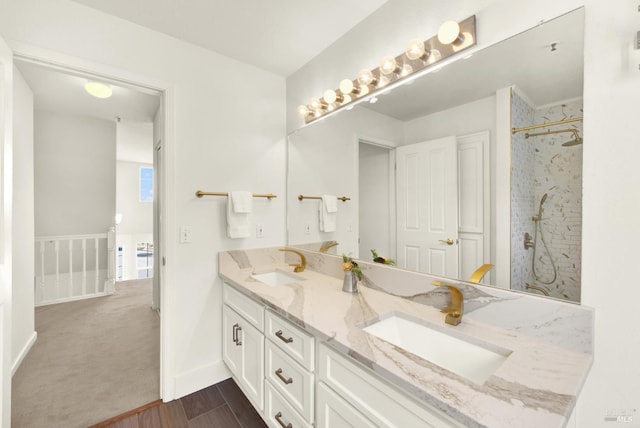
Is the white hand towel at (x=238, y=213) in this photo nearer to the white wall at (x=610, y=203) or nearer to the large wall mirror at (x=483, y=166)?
the large wall mirror at (x=483, y=166)

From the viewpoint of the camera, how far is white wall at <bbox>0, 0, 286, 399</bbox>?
1.69 meters

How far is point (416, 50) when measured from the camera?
1.31 meters

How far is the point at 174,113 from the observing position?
188cm

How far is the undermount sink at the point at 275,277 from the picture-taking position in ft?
6.70

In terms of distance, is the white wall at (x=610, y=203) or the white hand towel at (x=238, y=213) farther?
the white hand towel at (x=238, y=213)

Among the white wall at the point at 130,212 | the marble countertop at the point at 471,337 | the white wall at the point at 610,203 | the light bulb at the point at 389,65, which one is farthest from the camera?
the white wall at the point at 130,212

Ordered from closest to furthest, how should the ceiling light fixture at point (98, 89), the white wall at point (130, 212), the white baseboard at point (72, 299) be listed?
the ceiling light fixture at point (98, 89) → the white baseboard at point (72, 299) → the white wall at point (130, 212)

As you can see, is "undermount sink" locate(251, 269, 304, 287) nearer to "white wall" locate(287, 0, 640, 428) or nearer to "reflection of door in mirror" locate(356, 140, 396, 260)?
"reflection of door in mirror" locate(356, 140, 396, 260)

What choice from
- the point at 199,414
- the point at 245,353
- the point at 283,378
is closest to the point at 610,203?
the point at 283,378

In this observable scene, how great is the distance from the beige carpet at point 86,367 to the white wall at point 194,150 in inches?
16.3

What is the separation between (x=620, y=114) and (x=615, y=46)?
0.21m

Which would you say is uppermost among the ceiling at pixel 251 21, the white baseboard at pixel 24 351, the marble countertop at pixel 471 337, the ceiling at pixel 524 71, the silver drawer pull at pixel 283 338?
the ceiling at pixel 251 21

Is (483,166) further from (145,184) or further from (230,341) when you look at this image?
(145,184)

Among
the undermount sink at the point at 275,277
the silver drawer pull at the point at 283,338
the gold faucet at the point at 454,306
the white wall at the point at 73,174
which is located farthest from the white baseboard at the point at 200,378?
the white wall at the point at 73,174
